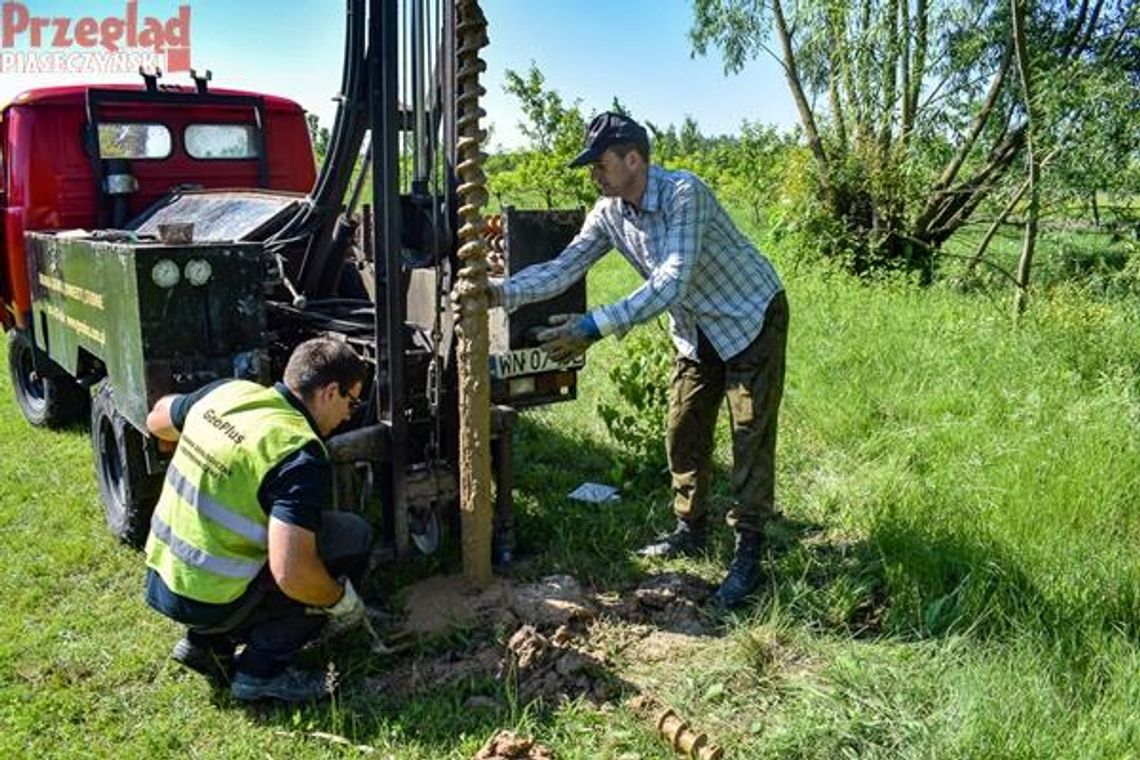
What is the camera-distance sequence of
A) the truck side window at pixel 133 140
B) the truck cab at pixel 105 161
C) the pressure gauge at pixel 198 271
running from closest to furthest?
the pressure gauge at pixel 198 271, the truck cab at pixel 105 161, the truck side window at pixel 133 140

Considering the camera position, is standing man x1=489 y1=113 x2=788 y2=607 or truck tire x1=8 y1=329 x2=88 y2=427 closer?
standing man x1=489 y1=113 x2=788 y2=607

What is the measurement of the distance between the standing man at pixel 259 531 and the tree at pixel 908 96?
28.4 ft

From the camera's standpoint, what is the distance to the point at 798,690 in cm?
288

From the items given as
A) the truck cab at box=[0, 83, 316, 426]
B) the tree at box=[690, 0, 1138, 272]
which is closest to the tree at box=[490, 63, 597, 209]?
the tree at box=[690, 0, 1138, 272]

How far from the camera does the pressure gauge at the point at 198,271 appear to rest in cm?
351

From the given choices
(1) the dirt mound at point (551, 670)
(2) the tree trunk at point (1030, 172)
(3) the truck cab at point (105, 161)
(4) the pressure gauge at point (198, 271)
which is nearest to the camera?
(1) the dirt mound at point (551, 670)

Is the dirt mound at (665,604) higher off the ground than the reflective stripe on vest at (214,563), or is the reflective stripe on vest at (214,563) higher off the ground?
the reflective stripe on vest at (214,563)

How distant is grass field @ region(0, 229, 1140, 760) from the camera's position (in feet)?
8.98

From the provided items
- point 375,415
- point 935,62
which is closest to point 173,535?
point 375,415

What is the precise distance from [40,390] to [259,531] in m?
4.54

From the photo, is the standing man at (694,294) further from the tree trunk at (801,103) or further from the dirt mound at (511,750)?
the tree trunk at (801,103)

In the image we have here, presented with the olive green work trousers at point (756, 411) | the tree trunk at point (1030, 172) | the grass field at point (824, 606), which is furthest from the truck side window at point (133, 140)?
the tree trunk at point (1030, 172)

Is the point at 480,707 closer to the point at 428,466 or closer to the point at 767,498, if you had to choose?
the point at 428,466

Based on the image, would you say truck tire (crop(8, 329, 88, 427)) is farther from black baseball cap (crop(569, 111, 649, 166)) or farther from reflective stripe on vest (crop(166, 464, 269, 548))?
black baseball cap (crop(569, 111, 649, 166))
